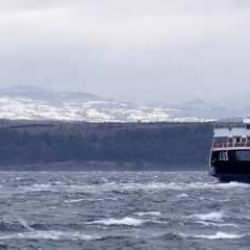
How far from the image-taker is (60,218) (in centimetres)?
8112

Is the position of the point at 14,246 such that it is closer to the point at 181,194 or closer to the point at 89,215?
the point at 89,215

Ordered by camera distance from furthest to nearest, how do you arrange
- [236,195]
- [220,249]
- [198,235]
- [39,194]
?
[39,194] < [236,195] < [198,235] < [220,249]

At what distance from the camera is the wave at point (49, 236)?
225 ft

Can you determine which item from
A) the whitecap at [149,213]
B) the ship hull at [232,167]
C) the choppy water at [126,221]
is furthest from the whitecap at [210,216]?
the ship hull at [232,167]

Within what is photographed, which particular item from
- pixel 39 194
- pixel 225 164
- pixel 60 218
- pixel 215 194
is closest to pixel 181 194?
pixel 215 194

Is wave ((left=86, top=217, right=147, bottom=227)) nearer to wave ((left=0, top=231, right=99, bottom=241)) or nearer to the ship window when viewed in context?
wave ((left=0, top=231, right=99, bottom=241))

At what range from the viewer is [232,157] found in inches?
5295

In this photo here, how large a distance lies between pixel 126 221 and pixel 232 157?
57.0 metres

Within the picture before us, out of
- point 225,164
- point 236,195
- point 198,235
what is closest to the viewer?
point 198,235

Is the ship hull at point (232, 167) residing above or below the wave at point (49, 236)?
Result: above

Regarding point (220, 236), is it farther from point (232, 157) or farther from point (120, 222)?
point (232, 157)

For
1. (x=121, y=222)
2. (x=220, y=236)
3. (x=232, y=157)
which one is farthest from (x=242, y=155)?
(x=220, y=236)

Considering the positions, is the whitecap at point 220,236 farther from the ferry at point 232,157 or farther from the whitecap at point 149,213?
the ferry at point 232,157

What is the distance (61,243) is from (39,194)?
49.4 meters
